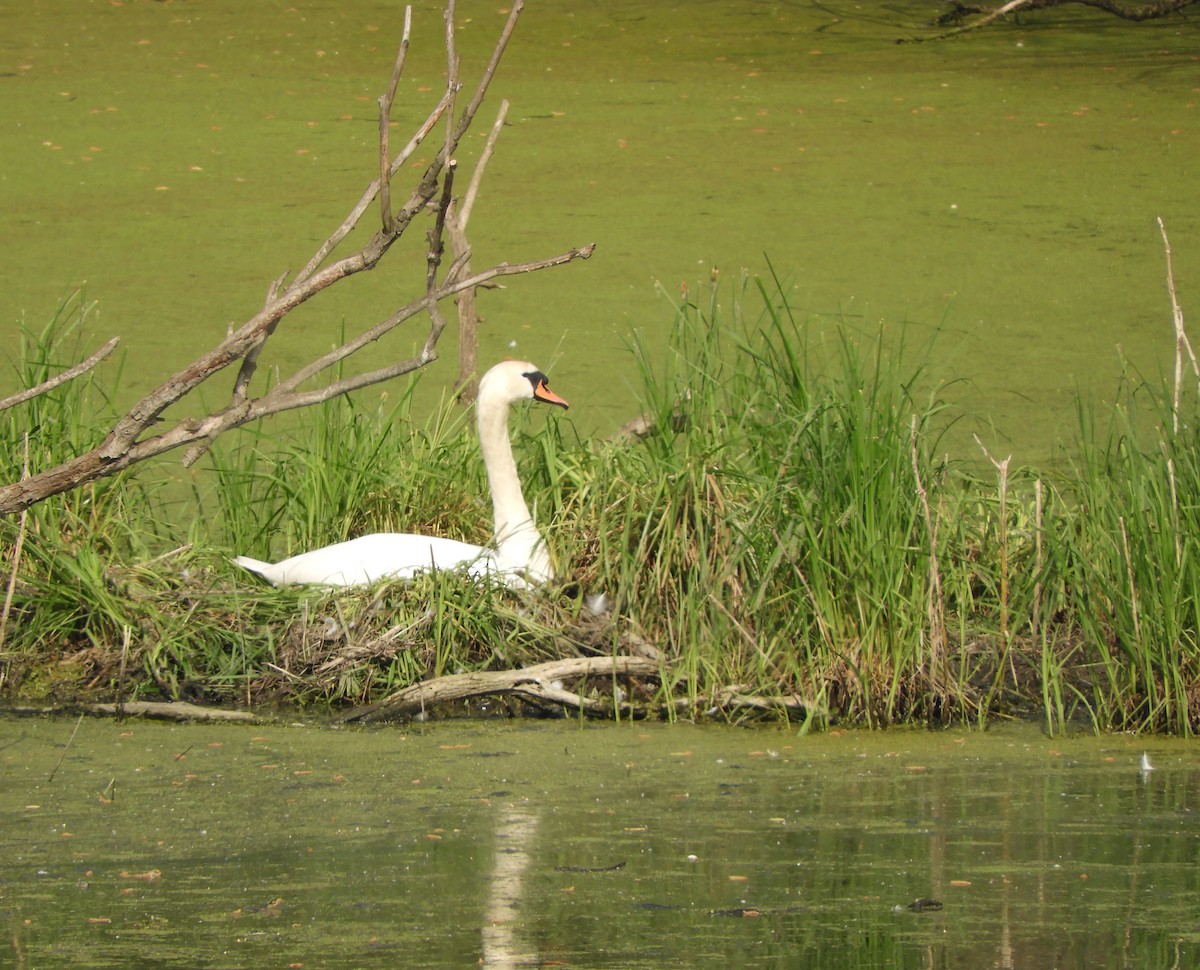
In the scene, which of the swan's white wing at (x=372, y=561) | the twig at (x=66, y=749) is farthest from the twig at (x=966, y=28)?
the twig at (x=66, y=749)

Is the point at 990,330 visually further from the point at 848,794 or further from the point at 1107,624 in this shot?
the point at 848,794

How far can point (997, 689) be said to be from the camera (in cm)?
348

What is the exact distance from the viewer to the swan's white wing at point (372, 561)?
3.77m

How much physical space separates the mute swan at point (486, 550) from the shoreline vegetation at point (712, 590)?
5 centimetres

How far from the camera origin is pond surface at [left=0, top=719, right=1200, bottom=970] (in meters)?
2.20

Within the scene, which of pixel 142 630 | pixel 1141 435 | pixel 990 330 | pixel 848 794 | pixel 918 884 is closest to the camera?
pixel 918 884

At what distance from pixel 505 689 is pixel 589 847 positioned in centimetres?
90

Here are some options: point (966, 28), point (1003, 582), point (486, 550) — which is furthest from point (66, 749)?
point (966, 28)

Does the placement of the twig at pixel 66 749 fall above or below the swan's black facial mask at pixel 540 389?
below

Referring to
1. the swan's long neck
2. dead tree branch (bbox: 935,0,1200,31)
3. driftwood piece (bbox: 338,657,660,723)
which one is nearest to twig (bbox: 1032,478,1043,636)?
driftwood piece (bbox: 338,657,660,723)

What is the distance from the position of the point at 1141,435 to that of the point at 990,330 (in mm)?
1125

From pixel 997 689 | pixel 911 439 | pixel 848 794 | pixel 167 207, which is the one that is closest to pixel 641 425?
pixel 911 439

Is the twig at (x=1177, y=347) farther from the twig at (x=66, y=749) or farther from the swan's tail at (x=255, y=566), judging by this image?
the twig at (x=66, y=749)

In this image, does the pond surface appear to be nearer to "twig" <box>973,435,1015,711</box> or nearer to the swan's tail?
"twig" <box>973,435,1015,711</box>
